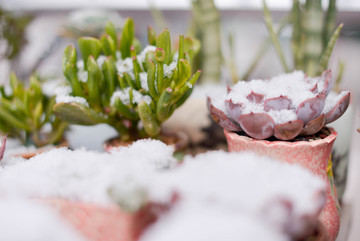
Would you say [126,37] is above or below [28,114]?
above

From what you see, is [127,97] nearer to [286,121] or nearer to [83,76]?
[83,76]

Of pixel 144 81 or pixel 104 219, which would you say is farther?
pixel 144 81

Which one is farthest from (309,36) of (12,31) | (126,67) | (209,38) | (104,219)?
(12,31)

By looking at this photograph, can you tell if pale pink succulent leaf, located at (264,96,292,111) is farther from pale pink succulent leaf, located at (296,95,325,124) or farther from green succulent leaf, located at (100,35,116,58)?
green succulent leaf, located at (100,35,116,58)

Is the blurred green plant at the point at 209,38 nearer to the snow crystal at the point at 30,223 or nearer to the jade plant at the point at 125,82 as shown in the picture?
the jade plant at the point at 125,82

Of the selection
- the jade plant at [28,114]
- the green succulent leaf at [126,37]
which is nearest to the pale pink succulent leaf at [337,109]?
the green succulent leaf at [126,37]

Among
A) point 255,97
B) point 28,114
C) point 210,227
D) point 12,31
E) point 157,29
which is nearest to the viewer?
point 210,227

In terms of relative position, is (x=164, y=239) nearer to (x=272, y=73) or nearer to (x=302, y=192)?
(x=302, y=192)

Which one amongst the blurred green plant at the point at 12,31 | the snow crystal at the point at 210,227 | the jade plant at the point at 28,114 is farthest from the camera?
the blurred green plant at the point at 12,31
